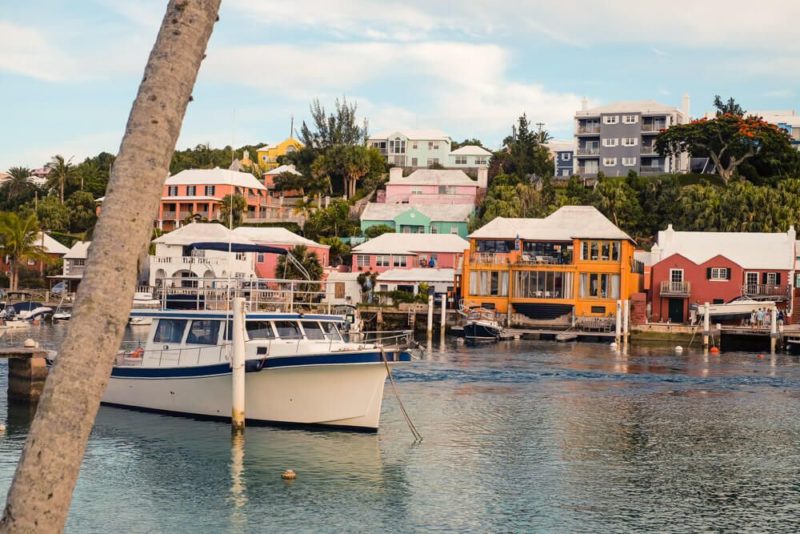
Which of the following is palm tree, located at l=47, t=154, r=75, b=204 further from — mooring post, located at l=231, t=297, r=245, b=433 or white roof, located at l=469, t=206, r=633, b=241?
mooring post, located at l=231, t=297, r=245, b=433

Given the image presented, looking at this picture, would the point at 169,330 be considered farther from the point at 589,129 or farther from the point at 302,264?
the point at 589,129

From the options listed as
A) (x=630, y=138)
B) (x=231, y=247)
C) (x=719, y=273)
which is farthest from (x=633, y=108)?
(x=231, y=247)

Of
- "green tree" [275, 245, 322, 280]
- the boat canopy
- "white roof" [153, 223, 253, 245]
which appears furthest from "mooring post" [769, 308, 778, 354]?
the boat canopy

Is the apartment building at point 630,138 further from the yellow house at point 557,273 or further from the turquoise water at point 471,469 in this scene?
the turquoise water at point 471,469

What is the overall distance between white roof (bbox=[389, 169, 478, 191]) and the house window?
45.4 meters

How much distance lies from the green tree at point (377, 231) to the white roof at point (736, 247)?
31719 millimetres

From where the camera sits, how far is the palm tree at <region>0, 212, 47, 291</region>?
99.7 metres

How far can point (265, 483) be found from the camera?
2564 cm

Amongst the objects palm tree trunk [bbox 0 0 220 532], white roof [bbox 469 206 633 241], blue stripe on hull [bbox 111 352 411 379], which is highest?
white roof [bbox 469 206 633 241]

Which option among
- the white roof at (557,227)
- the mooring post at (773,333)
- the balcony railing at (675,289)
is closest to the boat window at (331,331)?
the mooring post at (773,333)

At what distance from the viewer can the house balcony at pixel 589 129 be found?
435ft

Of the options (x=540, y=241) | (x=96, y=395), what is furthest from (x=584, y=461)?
(x=540, y=241)

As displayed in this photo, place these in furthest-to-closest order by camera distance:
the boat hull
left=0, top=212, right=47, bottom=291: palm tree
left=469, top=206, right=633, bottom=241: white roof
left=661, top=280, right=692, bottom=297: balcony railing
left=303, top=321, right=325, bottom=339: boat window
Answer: left=0, top=212, right=47, bottom=291: palm tree
left=469, top=206, right=633, bottom=241: white roof
left=661, top=280, right=692, bottom=297: balcony railing
left=303, top=321, right=325, bottom=339: boat window
the boat hull

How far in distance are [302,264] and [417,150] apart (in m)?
59.6
